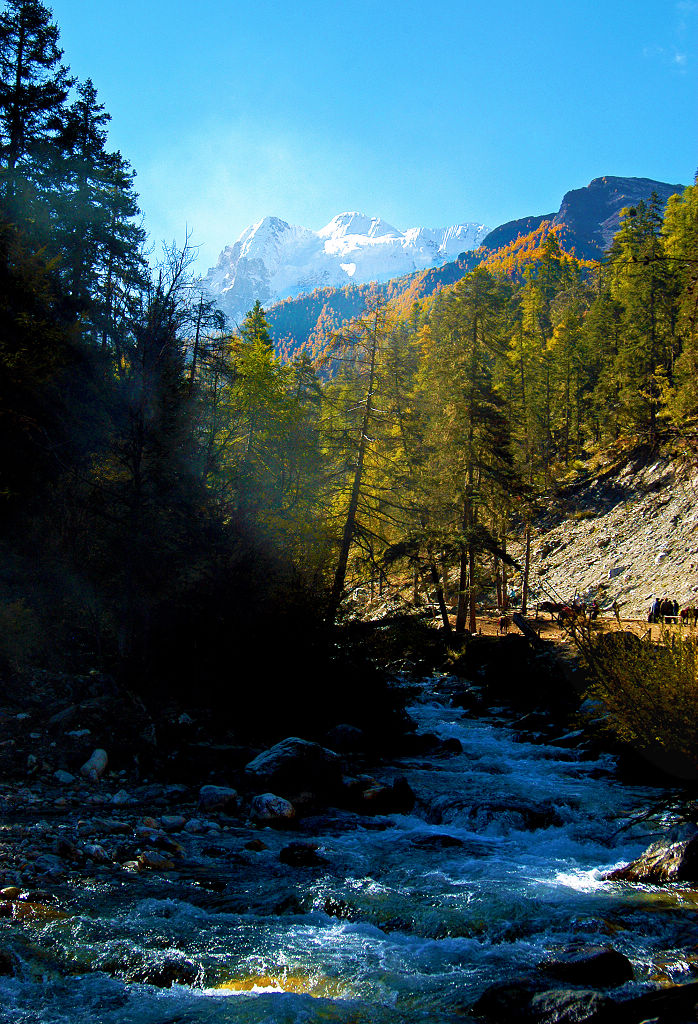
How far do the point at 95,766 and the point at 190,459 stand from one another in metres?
9.31

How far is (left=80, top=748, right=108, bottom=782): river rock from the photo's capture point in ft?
31.9

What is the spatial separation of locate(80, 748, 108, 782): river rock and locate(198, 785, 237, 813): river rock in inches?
65.4

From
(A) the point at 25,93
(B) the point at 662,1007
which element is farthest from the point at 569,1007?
(A) the point at 25,93

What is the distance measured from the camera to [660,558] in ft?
101

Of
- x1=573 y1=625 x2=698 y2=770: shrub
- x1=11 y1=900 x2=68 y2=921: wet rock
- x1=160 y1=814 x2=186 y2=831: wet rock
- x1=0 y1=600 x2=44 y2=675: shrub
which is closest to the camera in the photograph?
x1=11 y1=900 x2=68 y2=921: wet rock

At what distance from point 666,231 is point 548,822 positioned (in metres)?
41.8

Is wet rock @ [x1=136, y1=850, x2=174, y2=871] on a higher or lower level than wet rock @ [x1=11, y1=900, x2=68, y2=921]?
lower

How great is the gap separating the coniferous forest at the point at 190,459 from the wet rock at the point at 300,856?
5.74 m

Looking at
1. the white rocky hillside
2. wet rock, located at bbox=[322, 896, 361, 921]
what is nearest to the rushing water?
wet rock, located at bbox=[322, 896, 361, 921]

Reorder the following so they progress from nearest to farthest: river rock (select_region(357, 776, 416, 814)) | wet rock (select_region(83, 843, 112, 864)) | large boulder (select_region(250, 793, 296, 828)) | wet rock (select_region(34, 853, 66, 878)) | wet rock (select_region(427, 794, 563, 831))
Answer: wet rock (select_region(34, 853, 66, 878)) → wet rock (select_region(83, 843, 112, 864)) → large boulder (select_region(250, 793, 296, 828)) → wet rock (select_region(427, 794, 563, 831)) → river rock (select_region(357, 776, 416, 814))

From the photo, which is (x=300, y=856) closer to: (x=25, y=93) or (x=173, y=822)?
(x=173, y=822)

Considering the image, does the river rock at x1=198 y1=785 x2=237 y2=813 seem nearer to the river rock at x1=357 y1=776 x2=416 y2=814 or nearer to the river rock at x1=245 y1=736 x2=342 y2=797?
the river rock at x1=245 y1=736 x2=342 y2=797

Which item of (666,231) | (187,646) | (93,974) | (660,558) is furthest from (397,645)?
(666,231)

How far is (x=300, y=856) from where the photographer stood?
26.7 ft
